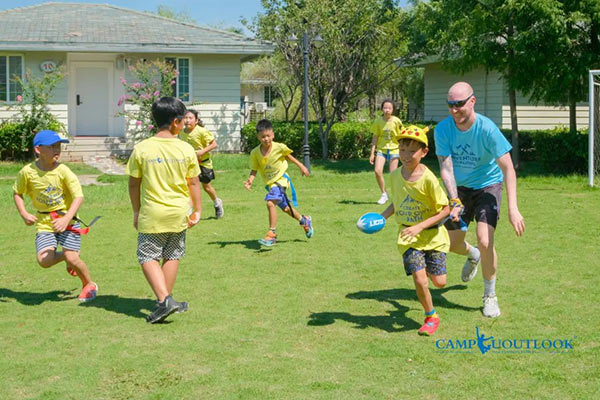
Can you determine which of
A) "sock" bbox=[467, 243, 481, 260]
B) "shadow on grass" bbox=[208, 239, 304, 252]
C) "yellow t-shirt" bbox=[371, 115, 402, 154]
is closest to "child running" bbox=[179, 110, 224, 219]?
"shadow on grass" bbox=[208, 239, 304, 252]

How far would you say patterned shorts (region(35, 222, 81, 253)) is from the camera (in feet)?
22.6

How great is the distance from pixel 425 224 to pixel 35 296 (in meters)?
3.94

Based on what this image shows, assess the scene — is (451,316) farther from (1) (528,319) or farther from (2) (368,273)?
(2) (368,273)

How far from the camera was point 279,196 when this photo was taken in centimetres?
970

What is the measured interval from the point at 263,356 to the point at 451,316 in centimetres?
183

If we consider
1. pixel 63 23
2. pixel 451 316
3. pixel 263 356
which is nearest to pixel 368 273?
pixel 451 316

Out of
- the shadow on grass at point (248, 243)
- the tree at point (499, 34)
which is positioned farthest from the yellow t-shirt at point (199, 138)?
the tree at point (499, 34)

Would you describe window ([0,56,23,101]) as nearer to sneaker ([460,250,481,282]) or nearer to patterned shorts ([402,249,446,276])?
sneaker ([460,250,481,282])

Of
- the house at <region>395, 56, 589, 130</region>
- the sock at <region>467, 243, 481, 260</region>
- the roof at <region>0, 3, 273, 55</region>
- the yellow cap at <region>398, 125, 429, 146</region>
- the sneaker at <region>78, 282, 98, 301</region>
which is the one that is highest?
the roof at <region>0, 3, 273, 55</region>

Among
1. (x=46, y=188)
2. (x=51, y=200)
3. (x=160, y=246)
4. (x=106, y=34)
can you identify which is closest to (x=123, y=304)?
(x=160, y=246)

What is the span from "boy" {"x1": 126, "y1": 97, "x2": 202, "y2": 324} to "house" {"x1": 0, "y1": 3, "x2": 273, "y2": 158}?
1833cm

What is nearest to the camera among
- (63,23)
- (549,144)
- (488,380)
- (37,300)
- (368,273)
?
(488,380)

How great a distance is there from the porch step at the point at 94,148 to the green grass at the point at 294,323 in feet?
43.0

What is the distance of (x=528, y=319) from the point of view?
615cm
